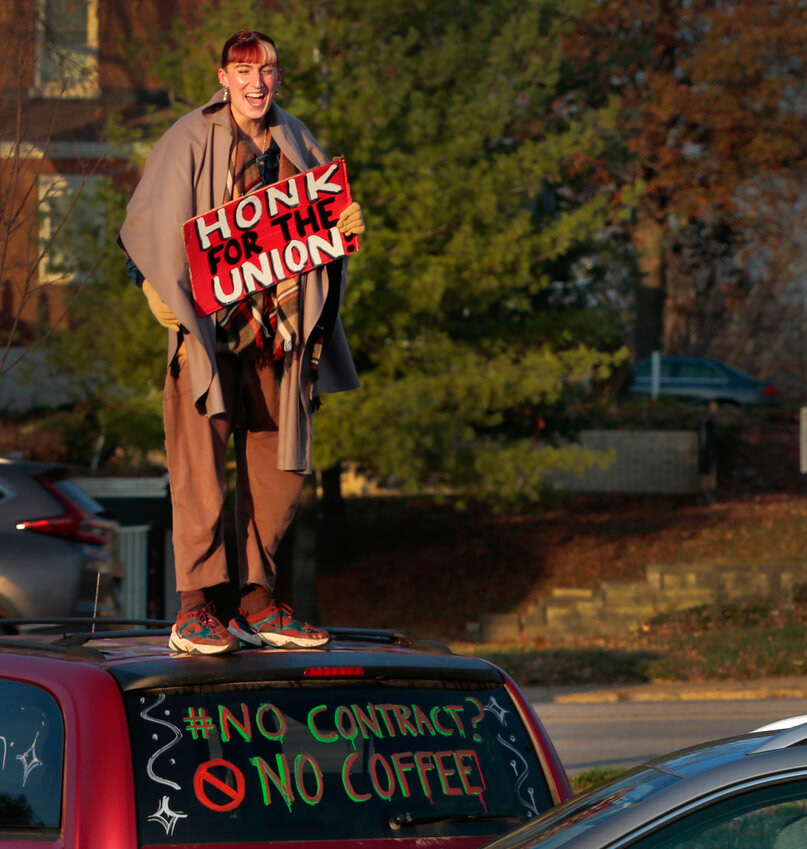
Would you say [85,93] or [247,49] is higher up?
[85,93]

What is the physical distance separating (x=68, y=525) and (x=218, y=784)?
28.6 feet

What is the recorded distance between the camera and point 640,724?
1320 cm

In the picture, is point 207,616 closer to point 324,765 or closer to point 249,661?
point 249,661

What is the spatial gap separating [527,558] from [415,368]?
6088 mm

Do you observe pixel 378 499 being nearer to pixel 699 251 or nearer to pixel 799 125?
pixel 799 125

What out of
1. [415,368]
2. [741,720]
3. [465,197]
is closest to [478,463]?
[415,368]

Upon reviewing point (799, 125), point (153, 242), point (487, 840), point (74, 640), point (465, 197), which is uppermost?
point (799, 125)

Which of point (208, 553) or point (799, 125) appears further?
point (799, 125)

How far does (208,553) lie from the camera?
4.36 m

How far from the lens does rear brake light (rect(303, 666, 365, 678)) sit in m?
3.57

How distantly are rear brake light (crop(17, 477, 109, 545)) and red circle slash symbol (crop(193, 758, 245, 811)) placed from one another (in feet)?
28.4

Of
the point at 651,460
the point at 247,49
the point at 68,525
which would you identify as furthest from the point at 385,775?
the point at 651,460

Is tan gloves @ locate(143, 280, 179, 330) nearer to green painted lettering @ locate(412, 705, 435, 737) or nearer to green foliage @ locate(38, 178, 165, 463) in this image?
green painted lettering @ locate(412, 705, 435, 737)

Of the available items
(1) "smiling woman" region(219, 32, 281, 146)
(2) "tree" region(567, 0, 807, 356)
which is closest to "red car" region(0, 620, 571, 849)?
(1) "smiling woman" region(219, 32, 281, 146)
